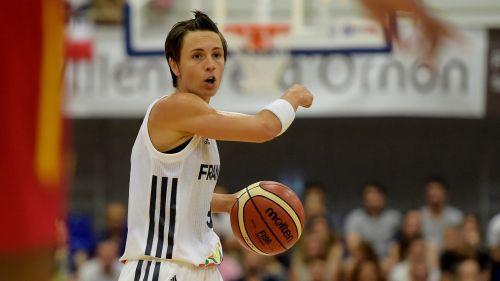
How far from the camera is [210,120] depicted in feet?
14.7

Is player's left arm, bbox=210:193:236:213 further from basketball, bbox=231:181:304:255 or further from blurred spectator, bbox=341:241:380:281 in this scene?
blurred spectator, bbox=341:241:380:281

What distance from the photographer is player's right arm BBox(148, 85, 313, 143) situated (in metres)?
4.46

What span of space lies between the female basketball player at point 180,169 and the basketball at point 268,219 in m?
0.34

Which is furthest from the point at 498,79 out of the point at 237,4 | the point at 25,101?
the point at 25,101

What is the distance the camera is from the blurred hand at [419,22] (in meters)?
2.41

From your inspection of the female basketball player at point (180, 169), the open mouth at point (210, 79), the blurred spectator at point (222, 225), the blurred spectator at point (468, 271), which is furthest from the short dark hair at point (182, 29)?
the blurred spectator at point (222, 225)

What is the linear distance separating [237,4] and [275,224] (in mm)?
8298

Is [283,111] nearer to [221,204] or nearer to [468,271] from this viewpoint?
[221,204]

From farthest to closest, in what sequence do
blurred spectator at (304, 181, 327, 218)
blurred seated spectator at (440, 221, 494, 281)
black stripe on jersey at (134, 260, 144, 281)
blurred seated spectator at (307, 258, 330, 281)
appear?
blurred spectator at (304, 181, 327, 218)
blurred seated spectator at (307, 258, 330, 281)
blurred seated spectator at (440, 221, 494, 281)
black stripe on jersey at (134, 260, 144, 281)

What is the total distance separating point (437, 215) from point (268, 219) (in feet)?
21.1

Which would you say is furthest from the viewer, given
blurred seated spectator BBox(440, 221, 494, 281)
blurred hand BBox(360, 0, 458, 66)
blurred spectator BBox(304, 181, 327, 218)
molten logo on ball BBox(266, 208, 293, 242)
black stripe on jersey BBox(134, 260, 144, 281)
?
blurred spectator BBox(304, 181, 327, 218)

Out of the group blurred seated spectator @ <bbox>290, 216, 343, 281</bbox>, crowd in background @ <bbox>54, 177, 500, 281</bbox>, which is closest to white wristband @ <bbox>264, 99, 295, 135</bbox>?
crowd in background @ <bbox>54, 177, 500, 281</bbox>

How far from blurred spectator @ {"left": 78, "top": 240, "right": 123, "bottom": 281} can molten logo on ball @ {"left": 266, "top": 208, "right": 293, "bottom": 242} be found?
5599mm

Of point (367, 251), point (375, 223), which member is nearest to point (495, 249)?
point (367, 251)
